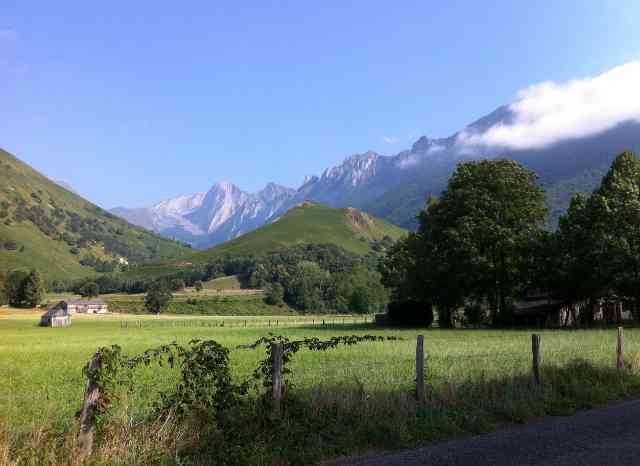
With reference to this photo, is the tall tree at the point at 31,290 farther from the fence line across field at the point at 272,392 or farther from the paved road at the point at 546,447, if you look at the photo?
the paved road at the point at 546,447

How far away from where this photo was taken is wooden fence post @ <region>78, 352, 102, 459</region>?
27.6 feet

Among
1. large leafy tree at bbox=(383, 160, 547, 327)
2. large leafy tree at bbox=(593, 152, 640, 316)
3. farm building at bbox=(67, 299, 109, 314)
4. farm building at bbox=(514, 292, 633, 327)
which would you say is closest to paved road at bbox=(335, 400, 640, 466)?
large leafy tree at bbox=(593, 152, 640, 316)

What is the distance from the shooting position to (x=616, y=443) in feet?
35.0

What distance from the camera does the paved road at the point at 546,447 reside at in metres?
9.52

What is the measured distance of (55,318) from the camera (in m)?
108

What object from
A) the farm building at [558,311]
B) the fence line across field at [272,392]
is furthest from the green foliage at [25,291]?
the fence line across field at [272,392]

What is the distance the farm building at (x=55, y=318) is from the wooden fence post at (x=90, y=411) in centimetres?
10929

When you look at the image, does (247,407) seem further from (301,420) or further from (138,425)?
(138,425)

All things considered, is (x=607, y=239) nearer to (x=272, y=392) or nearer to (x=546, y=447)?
(x=546, y=447)

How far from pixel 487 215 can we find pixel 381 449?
51921 millimetres

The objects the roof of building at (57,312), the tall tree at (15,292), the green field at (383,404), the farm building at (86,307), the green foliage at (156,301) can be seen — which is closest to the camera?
the green field at (383,404)

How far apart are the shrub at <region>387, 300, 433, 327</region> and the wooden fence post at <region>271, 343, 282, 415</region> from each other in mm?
62102

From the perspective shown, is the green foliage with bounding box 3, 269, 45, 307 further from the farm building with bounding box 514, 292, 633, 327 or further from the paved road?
the paved road

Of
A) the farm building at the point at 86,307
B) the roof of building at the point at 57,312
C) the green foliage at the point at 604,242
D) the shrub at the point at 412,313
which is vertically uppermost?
the green foliage at the point at 604,242
